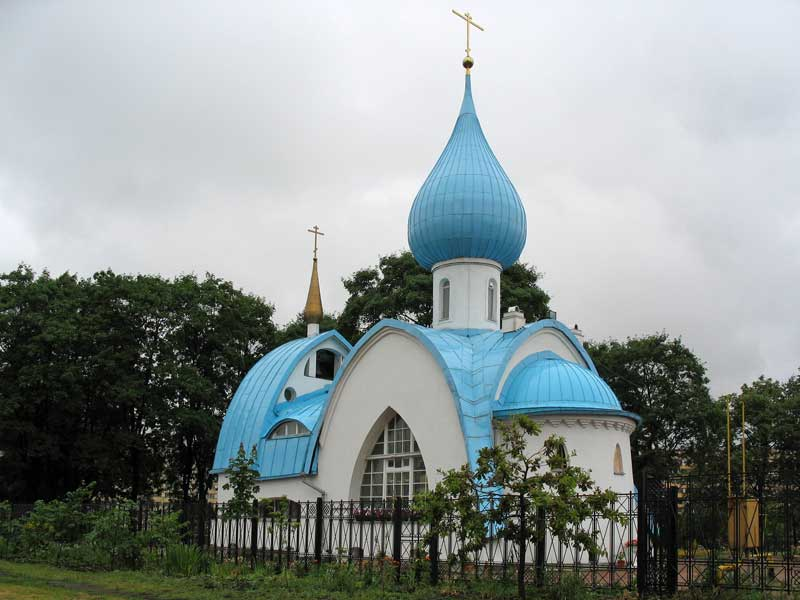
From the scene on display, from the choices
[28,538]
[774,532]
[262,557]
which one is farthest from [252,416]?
[774,532]

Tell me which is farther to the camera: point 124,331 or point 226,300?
point 226,300

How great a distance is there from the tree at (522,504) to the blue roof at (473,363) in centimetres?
496

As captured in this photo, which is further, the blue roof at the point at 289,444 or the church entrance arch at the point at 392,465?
the blue roof at the point at 289,444

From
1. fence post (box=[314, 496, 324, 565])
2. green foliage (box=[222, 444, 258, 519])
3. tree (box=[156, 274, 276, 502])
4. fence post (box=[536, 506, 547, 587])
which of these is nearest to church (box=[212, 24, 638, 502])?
green foliage (box=[222, 444, 258, 519])

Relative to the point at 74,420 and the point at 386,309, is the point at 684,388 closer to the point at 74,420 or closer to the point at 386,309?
the point at 386,309

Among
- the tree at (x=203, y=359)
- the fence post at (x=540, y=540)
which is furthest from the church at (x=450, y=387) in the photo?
the tree at (x=203, y=359)

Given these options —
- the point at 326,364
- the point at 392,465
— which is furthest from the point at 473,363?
the point at 326,364

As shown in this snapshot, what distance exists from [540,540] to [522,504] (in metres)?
0.49

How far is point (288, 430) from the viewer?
2195 cm

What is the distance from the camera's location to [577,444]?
55.6ft

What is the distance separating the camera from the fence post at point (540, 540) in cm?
1100

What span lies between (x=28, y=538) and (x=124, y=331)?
1401 cm

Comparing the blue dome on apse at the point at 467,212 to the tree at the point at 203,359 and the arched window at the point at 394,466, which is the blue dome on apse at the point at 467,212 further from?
A: the tree at the point at 203,359

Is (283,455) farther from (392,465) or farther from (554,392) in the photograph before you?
(554,392)
